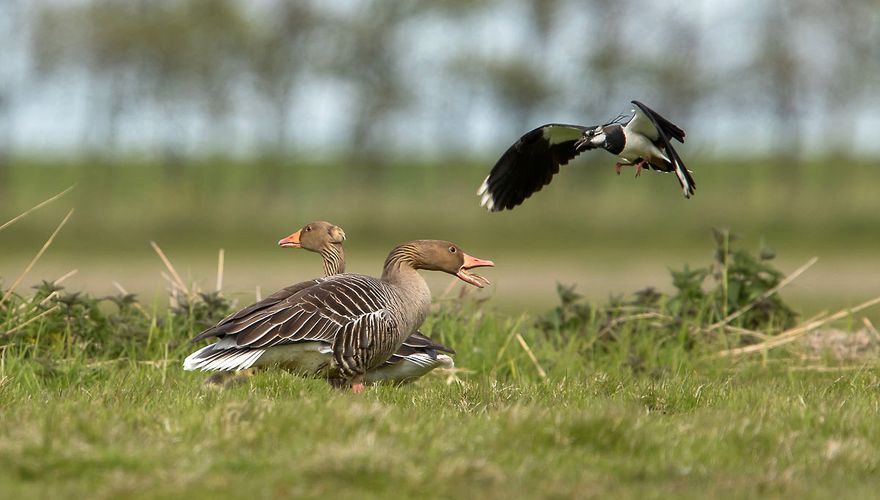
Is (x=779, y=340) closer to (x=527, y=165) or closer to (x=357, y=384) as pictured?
(x=527, y=165)

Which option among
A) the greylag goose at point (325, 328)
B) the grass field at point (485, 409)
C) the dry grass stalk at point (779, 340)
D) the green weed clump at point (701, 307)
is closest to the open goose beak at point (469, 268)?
the greylag goose at point (325, 328)

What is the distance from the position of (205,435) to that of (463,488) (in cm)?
141

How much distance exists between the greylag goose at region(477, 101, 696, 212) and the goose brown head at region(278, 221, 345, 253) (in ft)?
4.17

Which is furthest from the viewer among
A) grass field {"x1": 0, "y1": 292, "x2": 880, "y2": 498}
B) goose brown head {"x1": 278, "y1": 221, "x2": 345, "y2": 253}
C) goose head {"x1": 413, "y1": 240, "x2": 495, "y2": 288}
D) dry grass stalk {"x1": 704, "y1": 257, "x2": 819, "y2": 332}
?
dry grass stalk {"x1": 704, "y1": 257, "x2": 819, "y2": 332}

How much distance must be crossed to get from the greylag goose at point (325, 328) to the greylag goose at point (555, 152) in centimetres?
181

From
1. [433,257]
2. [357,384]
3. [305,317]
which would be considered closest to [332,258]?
[433,257]

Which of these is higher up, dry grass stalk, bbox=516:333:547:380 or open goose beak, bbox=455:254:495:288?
open goose beak, bbox=455:254:495:288

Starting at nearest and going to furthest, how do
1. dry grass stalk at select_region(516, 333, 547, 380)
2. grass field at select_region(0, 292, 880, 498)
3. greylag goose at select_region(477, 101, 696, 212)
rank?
grass field at select_region(0, 292, 880, 498) → greylag goose at select_region(477, 101, 696, 212) → dry grass stalk at select_region(516, 333, 547, 380)

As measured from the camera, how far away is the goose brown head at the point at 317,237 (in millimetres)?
Answer: 9250

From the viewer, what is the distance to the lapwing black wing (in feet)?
31.7

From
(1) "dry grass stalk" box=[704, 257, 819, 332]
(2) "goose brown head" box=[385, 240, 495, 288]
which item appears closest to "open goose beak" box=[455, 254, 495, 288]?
(2) "goose brown head" box=[385, 240, 495, 288]

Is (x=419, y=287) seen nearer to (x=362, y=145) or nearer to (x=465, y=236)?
(x=465, y=236)

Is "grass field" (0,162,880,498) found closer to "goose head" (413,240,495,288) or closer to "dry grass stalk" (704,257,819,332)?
"dry grass stalk" (704,257,819,332)

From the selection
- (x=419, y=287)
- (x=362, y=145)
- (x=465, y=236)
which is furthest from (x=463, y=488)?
(x=362, y=145)
